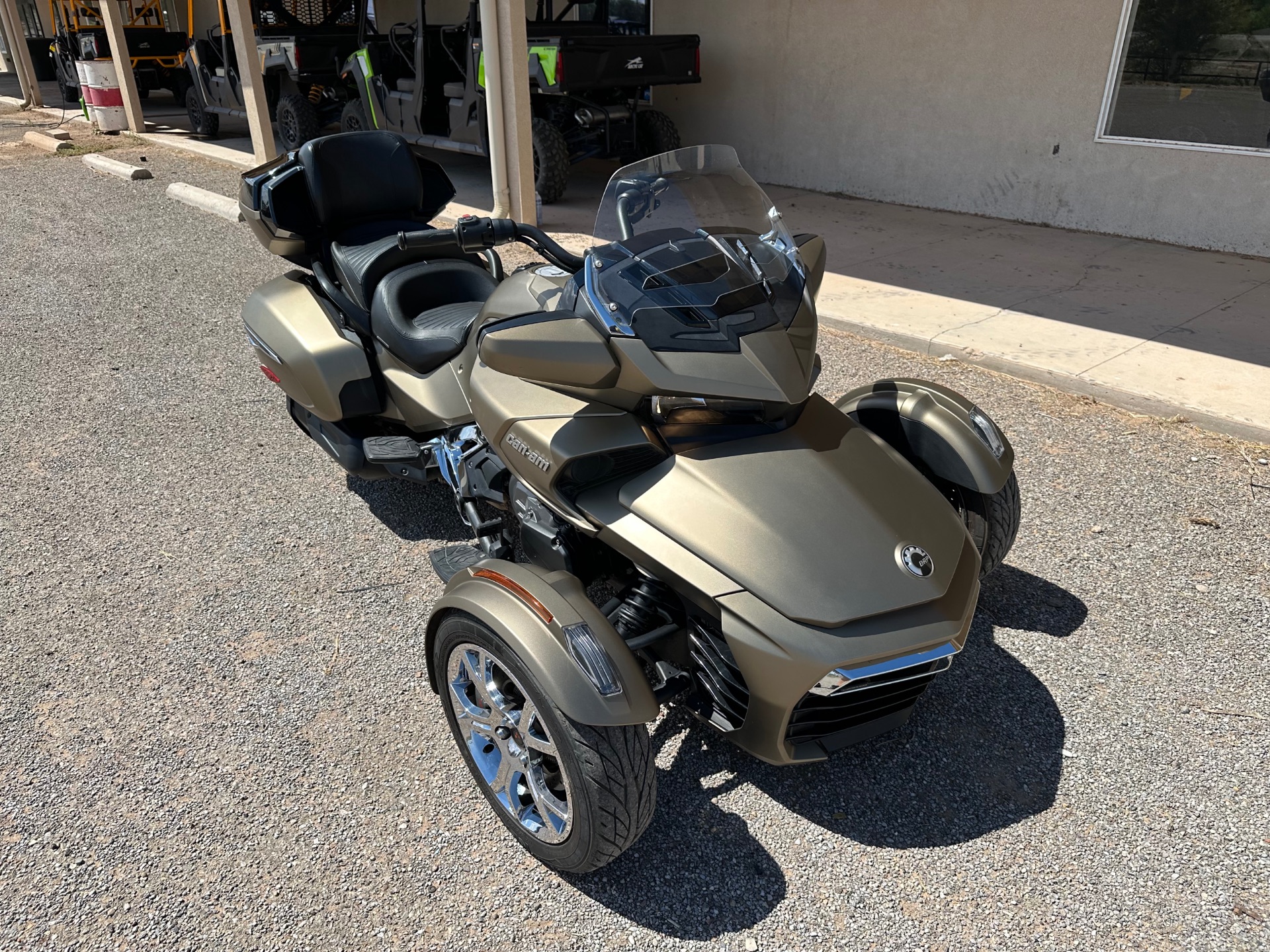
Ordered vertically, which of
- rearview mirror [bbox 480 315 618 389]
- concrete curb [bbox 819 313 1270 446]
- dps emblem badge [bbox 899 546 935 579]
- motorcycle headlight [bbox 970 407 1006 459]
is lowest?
concrete curb [bbox 819 313 1270 446]

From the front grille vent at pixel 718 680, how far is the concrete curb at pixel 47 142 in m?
13.7

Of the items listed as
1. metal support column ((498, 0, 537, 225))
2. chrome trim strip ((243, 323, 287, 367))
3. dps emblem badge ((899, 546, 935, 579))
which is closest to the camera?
dps emblem badge ((899, 546, 935, 579))

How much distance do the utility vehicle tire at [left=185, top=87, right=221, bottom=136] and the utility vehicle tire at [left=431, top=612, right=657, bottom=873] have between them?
13602 millimetres

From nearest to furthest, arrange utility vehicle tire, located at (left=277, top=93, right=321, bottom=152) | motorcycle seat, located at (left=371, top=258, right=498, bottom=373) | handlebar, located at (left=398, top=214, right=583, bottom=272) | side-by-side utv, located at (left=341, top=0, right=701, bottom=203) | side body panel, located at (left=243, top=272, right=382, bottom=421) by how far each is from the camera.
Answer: handlebar, located at (left=398, top=214, right=583, bottom=272) < motorcycle seat, located at (left=371, top=258, right=498, bottom=373) < side body panel, located at (left=243, top=272, right=382, bottom=421) < side-by-side utv, located at (left=341, top=0, right=701, bottom=203) < utility vehicle tire, located at (left=277, top=93, right=321, bottom=152)

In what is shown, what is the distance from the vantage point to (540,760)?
2137mm

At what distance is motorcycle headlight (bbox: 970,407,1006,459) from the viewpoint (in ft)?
8.77

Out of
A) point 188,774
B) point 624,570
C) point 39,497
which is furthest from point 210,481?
point 624,570

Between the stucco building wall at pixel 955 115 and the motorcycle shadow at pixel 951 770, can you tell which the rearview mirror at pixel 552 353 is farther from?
the stucco building wall at pixel 955 115

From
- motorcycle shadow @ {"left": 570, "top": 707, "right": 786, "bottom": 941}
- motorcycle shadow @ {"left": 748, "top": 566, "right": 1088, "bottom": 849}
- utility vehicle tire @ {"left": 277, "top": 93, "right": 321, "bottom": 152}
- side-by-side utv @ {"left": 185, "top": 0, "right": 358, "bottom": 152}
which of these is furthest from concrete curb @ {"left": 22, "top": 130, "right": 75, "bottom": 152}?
motorcycle shadow @ {"left": 748, "top": 566, "right": 1088, "bottom": 849}

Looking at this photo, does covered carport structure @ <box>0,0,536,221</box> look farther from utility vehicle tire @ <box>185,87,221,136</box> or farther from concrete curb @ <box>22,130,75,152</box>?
concrete curb @ <box>22,130,75,152</box>

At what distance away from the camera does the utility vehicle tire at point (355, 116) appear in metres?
10.3

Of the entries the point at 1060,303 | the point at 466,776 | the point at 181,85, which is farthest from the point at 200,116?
the point at 466,776

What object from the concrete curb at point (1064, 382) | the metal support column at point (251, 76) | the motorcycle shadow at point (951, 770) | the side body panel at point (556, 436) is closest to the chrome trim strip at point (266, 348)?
the side body panel at point (556, 436)

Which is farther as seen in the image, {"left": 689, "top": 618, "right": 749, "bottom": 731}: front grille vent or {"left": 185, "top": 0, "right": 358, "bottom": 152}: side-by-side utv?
{"left": 185, "top": 0, "right": 358, "bottom": 152}: side-by-side utv
